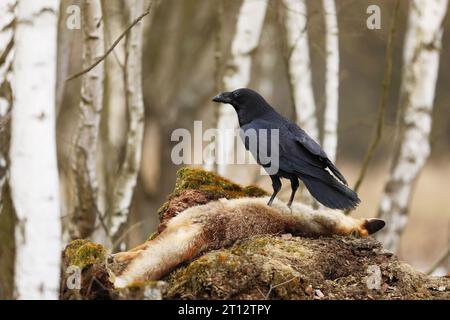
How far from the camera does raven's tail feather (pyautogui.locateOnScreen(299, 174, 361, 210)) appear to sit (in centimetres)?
559

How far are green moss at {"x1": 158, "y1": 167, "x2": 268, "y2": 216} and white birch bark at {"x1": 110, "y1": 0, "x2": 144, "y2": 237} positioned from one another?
180 cm

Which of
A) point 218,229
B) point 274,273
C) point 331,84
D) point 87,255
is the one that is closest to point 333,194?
point 218,229

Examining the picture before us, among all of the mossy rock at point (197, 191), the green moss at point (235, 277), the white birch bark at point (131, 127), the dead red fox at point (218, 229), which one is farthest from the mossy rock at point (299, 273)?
the white birch bark at point (131, 127)

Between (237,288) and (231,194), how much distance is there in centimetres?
139

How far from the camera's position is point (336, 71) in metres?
8.81

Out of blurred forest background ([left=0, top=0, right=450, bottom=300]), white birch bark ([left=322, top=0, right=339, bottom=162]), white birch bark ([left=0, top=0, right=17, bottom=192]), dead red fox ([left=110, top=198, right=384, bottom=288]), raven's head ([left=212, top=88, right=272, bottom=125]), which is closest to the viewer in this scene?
dead red fox ([left=110, top=198, right=384, bottom=288])

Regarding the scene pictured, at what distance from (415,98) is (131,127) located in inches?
142

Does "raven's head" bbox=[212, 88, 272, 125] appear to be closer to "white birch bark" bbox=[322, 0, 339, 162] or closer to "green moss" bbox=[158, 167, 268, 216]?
"green moss" bbox=[158, 167, 268, 216]

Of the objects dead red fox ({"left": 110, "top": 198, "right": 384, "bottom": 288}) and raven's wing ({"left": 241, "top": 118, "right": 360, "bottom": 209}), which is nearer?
dead red fox ({"left": 110, "top": 198, "right": 384, "bottom": 288})

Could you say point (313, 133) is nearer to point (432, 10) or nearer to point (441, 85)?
Result: point (432, 10)

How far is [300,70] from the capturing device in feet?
31.4

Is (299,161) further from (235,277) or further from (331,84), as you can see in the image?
(331,84)

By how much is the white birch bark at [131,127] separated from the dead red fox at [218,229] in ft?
7.85

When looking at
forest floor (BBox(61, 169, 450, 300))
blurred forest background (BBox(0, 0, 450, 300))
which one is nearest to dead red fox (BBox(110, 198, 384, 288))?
forest floor (BBox(61, 169, 450, 300))
